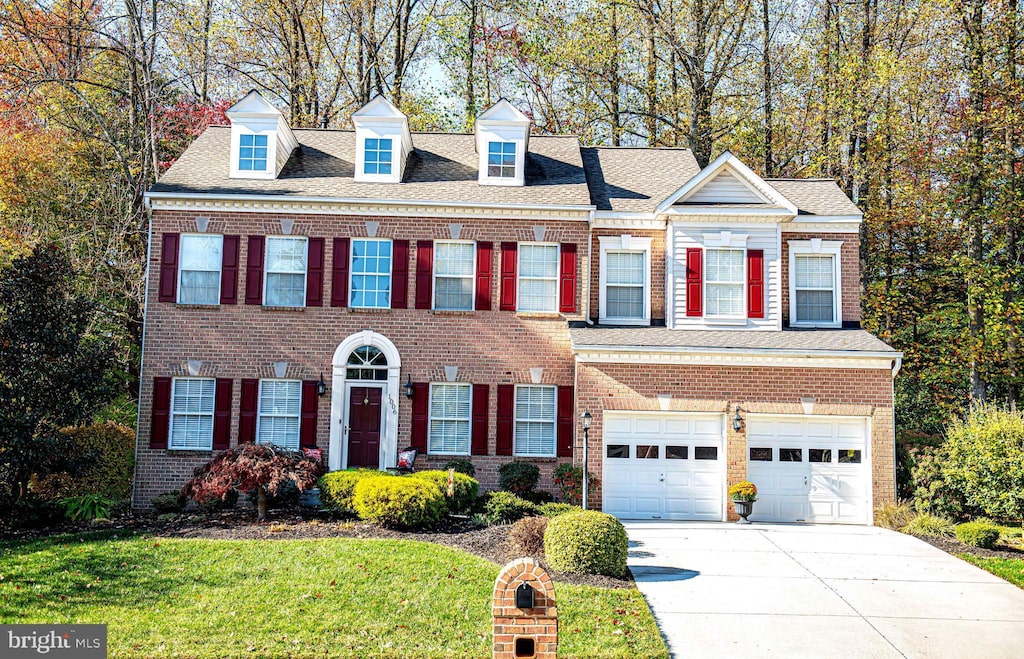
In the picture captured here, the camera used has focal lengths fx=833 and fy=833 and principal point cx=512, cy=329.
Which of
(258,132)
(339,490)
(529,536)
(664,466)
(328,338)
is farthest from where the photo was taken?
(258,132)

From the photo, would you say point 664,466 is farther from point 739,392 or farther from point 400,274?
point 400,274

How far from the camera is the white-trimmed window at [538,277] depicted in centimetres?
1997

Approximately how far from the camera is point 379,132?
20.7 m

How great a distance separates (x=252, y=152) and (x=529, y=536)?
12.3 meters

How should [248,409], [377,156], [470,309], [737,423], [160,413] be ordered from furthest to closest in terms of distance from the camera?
1. [377,156]
2. [470,309]
3. [248,409]
4. [160,413]
5. [737,423]

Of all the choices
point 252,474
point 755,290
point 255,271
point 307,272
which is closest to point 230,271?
point 255,271

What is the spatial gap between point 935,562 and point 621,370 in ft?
23.3

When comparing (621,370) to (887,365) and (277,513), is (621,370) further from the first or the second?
(277,513)

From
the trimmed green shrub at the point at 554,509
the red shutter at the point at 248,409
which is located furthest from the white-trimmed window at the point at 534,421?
the red shutter at the point at 248,409

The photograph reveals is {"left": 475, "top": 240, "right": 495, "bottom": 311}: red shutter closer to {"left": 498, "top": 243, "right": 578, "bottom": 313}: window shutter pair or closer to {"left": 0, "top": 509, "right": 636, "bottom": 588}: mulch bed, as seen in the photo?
{"left": 498, "top": 243, "right": 578, "bottom": 313}: window shutter pair

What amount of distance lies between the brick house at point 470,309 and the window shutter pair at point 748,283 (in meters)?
0.05

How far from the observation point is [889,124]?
26656 millimetres

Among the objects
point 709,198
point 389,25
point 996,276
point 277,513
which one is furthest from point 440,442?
point 389,25

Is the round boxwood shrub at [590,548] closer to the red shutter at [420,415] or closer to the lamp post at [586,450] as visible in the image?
the lamp post at [586,450]
